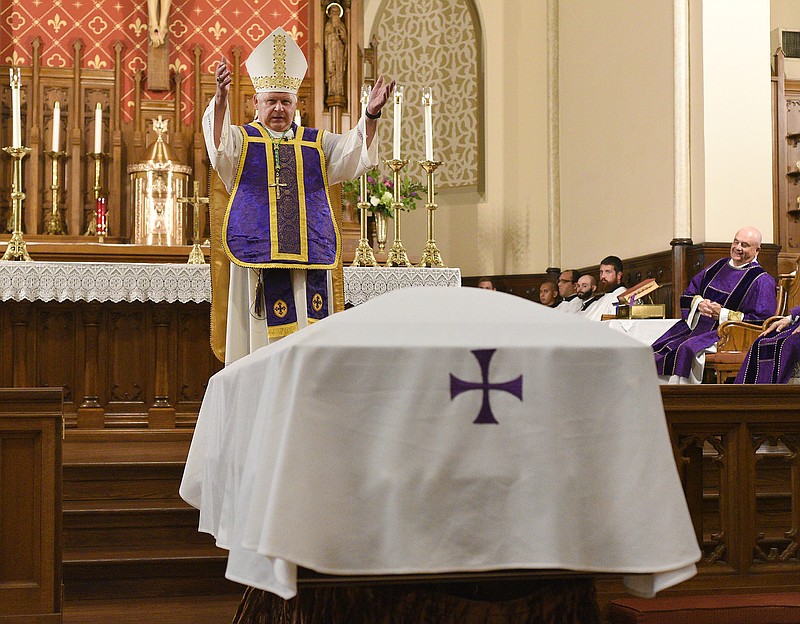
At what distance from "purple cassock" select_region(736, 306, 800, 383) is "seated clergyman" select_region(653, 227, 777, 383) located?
28.3 inches

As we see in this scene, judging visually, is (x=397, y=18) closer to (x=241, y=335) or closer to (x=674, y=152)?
(x=674, y=152)

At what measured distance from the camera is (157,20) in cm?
872

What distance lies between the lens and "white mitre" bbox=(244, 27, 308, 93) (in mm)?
4648

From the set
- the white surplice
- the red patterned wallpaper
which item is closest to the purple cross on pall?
the white surplice

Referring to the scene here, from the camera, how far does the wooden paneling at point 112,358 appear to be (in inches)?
244

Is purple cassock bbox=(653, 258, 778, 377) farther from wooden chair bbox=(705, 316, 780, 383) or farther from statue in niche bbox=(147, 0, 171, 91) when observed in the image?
statue in niche bbox=(147, 0, 171, 91)

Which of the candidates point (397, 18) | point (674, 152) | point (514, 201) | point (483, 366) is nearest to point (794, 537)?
point (483, 366)

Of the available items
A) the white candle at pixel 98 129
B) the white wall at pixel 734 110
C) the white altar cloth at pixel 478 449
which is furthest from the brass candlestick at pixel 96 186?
the white altar cloth at pixel 478 449

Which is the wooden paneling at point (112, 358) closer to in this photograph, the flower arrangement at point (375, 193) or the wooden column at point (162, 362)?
the wooden column at point (162, 362)

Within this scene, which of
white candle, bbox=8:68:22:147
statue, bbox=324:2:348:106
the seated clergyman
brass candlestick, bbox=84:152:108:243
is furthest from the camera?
statue, bbox=324:2:348:106

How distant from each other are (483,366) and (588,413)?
199 mm

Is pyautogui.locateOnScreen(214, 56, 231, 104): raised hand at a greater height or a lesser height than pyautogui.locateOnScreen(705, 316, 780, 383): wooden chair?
greater

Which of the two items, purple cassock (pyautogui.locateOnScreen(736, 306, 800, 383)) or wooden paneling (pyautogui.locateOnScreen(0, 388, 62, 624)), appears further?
purple cassock (pyautogui.locateOnScreen(736, 306, 800, 383))

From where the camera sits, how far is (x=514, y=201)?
36.6ft
